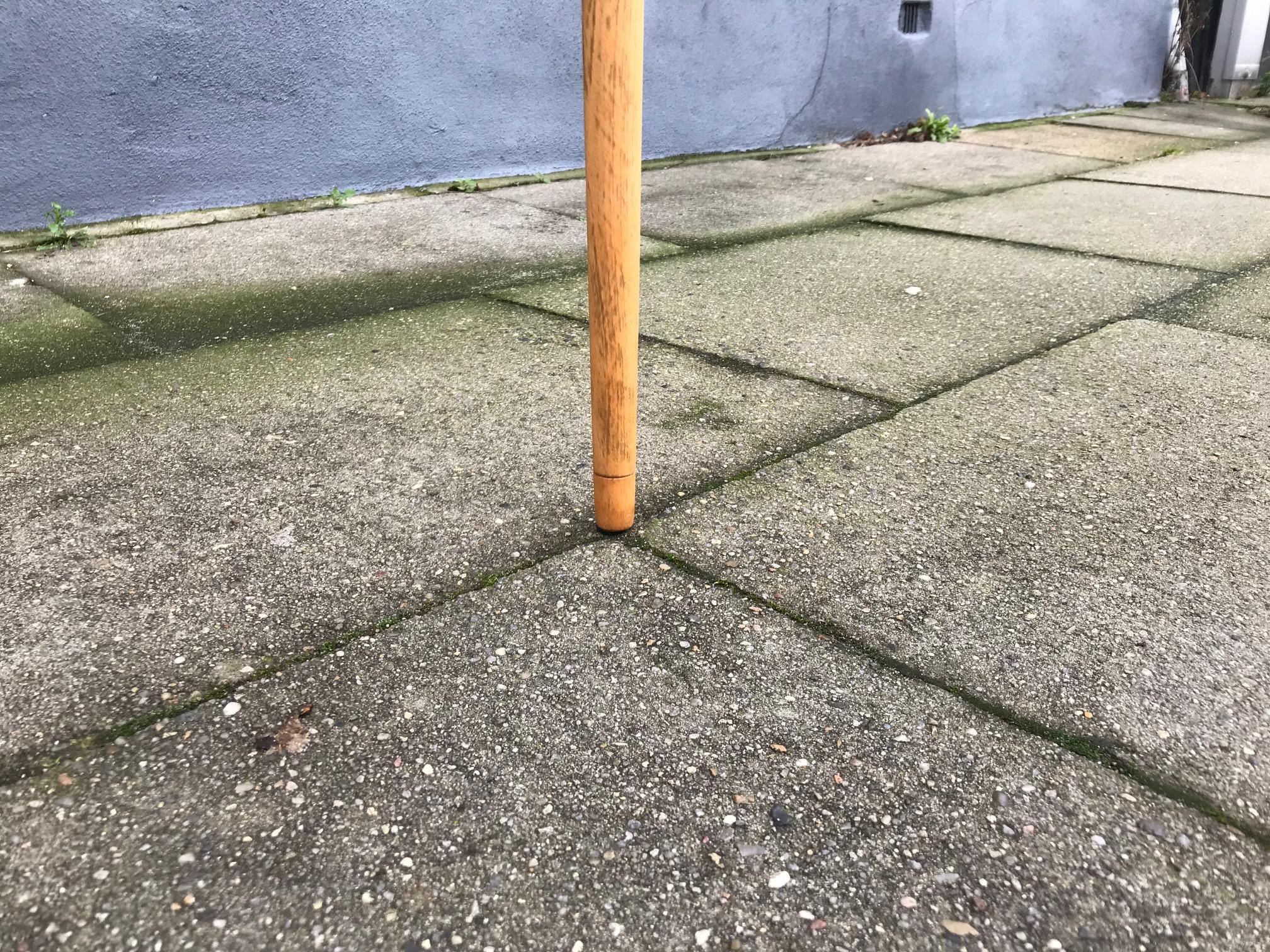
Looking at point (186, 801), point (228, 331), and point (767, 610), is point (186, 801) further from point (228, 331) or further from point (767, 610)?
point (228, 331)

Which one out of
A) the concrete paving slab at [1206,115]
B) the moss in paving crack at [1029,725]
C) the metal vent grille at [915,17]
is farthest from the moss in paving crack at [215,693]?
the concrete paving slab at [1206,115]

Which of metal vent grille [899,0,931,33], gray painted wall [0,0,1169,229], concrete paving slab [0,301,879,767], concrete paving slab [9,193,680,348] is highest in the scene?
metal vent grille [899,0,931,33]

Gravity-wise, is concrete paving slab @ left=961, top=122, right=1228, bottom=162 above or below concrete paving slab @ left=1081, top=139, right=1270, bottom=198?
above

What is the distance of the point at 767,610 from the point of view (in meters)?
1.69

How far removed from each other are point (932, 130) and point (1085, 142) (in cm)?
96

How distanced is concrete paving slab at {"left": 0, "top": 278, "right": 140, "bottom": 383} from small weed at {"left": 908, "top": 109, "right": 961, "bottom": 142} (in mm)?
5135

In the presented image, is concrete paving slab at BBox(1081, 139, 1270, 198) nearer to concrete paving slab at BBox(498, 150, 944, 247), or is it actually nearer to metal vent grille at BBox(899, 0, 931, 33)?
concrete paving slab at BBox(498, 150, 944, 247)

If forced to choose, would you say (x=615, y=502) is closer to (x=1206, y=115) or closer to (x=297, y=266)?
(x=297, y=266)

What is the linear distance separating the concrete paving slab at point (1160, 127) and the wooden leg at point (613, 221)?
6398mm

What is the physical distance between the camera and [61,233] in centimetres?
375

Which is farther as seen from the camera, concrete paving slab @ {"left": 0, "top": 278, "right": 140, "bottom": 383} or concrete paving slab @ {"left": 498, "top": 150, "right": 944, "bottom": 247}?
concrete paving slab @ {"left": 498, "top": 150, "right": 944, "bottom": 247}

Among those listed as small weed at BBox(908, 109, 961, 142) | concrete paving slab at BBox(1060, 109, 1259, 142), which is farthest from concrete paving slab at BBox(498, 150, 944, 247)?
concrete paving slab at BBox(1060, 109, 1259, 142)

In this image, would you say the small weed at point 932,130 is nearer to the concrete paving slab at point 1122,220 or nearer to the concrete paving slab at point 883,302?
the concrete paving slab at point 1122,220

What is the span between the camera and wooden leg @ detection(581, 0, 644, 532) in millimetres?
1476
